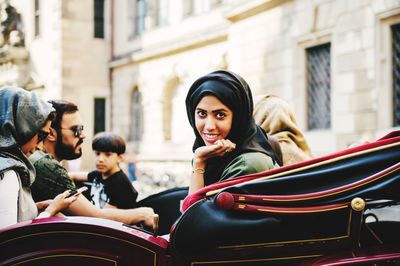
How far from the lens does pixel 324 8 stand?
9.97 m

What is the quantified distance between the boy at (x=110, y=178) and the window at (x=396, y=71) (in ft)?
20.0

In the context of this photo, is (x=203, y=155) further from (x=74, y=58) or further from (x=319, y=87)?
(x=74, y=58)

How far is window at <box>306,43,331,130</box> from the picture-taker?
1024 centimetres

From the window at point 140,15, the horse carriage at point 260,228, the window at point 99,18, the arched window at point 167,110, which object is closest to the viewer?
the horse carriage at point 260,228

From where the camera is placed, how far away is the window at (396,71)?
8.70m

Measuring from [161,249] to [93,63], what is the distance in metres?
18.8

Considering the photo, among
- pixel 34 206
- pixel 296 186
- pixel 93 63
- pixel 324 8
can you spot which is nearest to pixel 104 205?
pixel 34 206

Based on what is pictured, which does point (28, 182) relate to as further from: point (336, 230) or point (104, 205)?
point (336, 230)

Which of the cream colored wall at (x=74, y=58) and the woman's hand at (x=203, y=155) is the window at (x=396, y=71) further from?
the cream colored wall at (x=74, y=58)

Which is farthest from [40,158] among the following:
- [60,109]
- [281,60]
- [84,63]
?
[84,63]

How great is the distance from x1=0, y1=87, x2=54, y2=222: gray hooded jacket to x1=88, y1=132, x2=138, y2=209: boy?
119cm

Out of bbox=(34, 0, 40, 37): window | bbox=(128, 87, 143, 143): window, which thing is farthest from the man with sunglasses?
bbox=(34, 0, 40, 37): window

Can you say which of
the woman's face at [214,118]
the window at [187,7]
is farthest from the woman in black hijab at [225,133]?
the window at [187,7]

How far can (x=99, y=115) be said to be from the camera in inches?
815
